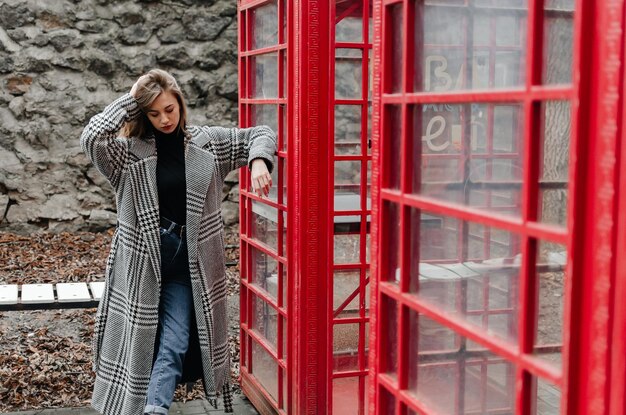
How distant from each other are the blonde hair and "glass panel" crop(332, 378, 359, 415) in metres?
1.55

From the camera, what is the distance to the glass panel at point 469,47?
2.06 metres

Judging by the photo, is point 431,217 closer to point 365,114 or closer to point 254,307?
point 365,114

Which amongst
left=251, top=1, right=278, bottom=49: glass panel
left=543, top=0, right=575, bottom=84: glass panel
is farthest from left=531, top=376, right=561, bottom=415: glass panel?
left=251, top=1, right=278, bottom=49: glass panel

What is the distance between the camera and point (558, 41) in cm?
189

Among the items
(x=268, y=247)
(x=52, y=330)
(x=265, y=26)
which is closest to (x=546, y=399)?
(x=268, y=247)

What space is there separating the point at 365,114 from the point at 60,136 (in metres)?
5.10

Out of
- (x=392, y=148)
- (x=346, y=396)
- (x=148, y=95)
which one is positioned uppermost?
(x=148, y=95)

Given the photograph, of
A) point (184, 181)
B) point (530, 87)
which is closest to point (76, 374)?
point (184, 181)

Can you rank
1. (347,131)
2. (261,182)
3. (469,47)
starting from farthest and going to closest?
1. (347,131)
2. (261,182)
3. (469,47)

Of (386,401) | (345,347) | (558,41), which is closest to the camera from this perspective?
(558,41)

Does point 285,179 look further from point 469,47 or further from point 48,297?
point 469,47

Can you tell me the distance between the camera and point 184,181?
4141 millimetres

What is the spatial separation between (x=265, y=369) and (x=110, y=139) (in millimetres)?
1571

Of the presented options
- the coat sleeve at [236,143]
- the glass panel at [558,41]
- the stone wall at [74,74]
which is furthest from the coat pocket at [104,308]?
the stone wall at [74,74]
